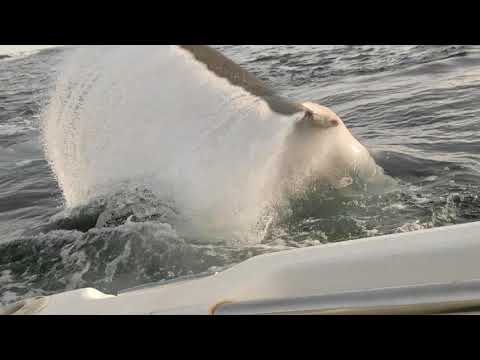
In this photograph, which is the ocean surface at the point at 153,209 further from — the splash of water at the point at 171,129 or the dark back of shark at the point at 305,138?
the dark back of shark at the point at 305,138

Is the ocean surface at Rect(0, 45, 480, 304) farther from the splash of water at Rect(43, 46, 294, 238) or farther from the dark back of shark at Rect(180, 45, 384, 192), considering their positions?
the dark back of shark at Rect(180, 45, 384, 192)

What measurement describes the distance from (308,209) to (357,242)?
6.68 ft

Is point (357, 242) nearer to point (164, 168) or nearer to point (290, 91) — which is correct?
point (164, 168)

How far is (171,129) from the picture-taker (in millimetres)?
4125

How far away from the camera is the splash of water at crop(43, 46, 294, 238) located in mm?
3863

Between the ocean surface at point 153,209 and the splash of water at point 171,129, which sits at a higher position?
the splash of water at point 171,129

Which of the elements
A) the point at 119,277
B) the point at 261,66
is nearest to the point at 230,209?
the point at 119,277

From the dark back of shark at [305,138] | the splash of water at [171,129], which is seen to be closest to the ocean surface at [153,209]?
the splash of water at [171,129]

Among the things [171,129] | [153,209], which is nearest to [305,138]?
[171,129]

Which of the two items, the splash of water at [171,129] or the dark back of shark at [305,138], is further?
the splash of water at [171,129]

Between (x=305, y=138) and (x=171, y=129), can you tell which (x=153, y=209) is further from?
(x=305, y=138)

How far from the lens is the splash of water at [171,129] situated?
12.7 ft

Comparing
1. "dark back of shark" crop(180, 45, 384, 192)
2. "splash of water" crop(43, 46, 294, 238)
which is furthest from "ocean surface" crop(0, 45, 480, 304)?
"dark back of shark" crop(180, 45, 384, 192)

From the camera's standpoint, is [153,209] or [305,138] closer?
[305,138]
